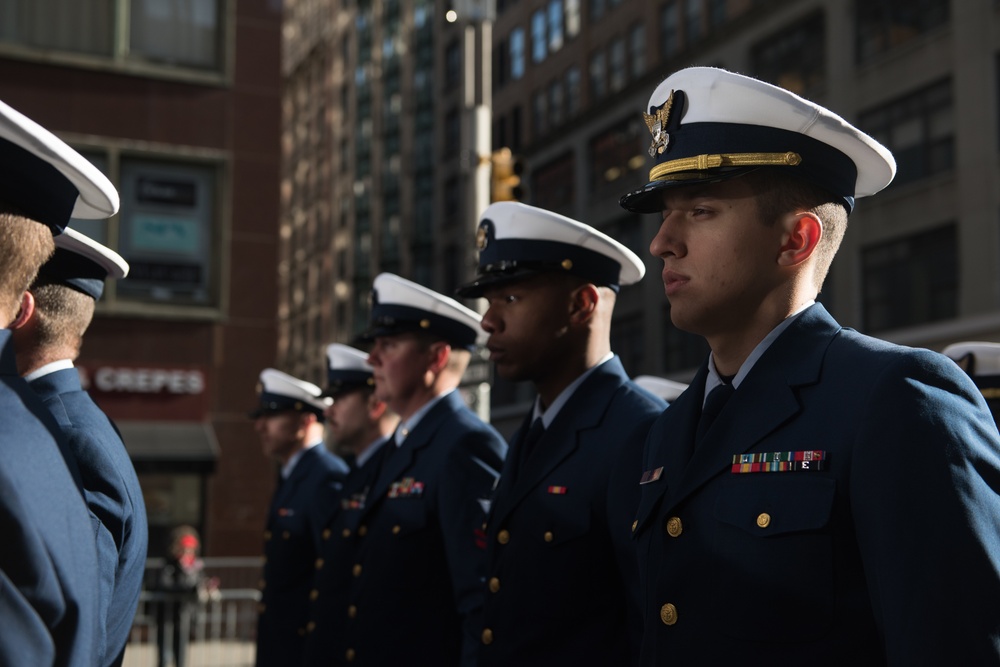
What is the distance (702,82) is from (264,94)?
18.1m

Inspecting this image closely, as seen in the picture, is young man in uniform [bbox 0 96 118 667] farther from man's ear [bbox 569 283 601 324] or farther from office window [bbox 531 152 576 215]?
office window [bbox 531 152 576 215]

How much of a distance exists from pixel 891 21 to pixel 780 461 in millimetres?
31638

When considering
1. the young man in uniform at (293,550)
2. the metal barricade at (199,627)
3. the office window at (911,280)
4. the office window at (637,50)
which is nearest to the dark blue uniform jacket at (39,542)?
the young man in uniform at (293,550)

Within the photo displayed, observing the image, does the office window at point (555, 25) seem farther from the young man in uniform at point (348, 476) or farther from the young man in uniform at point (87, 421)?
the young man in uniform at point (87, 421)

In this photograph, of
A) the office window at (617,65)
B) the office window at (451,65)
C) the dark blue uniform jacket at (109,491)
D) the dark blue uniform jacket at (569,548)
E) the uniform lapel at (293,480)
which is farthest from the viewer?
the office window at (451,65)

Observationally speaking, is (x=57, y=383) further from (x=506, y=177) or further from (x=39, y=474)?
(x=506, y=177)

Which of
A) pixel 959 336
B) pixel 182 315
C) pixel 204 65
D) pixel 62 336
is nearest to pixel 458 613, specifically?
pixel 62 336

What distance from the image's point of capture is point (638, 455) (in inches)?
187

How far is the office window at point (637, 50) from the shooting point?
44.1m

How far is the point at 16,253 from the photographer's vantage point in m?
2.71

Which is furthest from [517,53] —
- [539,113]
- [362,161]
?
[362,161]

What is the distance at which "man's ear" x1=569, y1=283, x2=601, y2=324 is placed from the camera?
18.5ft

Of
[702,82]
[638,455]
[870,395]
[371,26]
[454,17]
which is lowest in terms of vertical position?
[638,455]

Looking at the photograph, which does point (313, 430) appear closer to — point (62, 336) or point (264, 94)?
point (62, 336)
